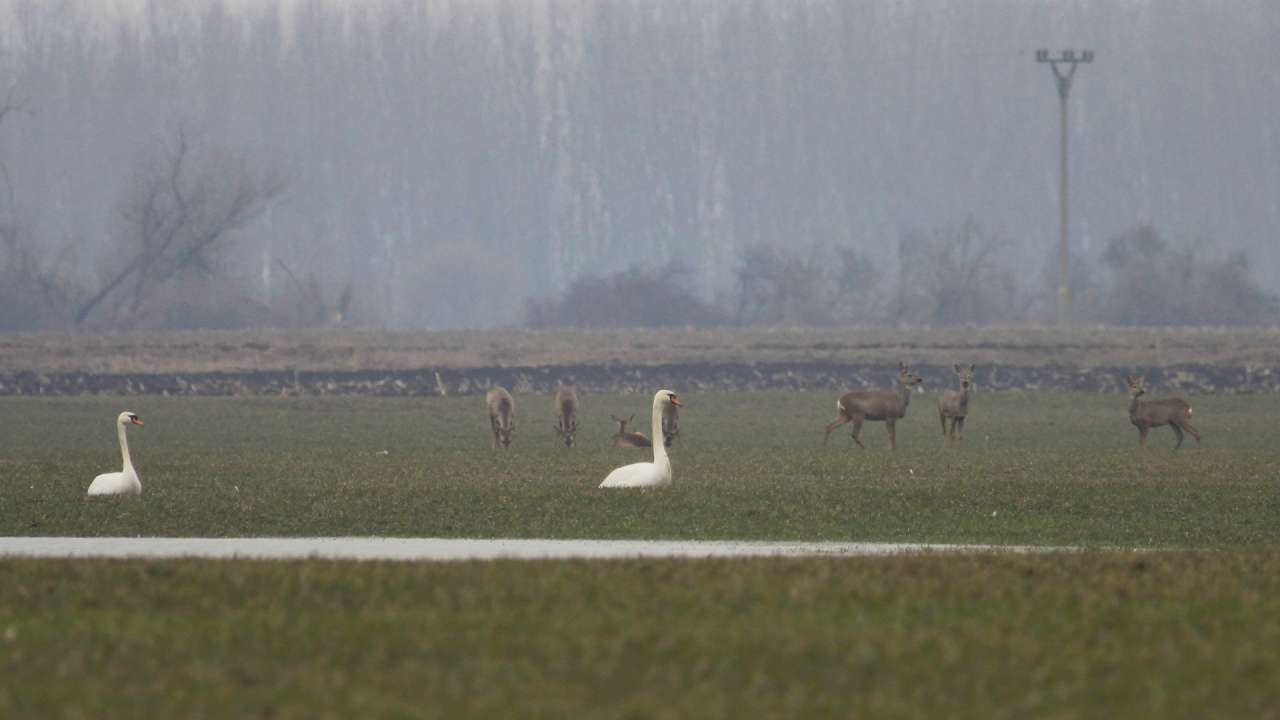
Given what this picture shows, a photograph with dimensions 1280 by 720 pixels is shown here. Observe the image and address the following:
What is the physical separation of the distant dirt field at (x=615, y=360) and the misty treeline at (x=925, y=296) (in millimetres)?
36405

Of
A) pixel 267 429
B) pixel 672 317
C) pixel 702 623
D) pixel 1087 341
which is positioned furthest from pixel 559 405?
pixel 672 317

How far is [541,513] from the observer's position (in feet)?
72.2

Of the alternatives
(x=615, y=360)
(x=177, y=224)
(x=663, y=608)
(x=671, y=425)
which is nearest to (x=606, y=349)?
(x=615, y=360)

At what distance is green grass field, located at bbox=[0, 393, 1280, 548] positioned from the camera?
20.8m

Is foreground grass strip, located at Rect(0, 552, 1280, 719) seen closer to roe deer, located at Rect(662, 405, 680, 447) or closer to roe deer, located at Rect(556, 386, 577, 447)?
roe deer, located at Rect(662, 405, 680, 447)

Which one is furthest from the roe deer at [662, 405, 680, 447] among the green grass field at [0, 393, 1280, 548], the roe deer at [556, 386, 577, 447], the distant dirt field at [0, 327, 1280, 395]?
the distant dirt field at [0, 327, 1280, 395]

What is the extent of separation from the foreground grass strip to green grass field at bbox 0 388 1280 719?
3cm

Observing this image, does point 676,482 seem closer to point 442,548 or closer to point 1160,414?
point 442,548

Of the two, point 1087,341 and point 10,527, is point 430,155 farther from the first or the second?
point 10,527

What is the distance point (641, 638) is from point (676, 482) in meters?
14.7

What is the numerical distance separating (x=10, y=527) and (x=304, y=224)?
153779mm

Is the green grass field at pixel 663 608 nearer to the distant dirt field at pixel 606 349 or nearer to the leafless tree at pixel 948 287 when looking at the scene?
the distant dirt field at pixel 606 349

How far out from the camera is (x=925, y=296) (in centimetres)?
12388

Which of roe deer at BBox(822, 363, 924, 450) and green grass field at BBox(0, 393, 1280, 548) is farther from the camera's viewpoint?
roe deer at BBox(822, 363, 924, 450)
